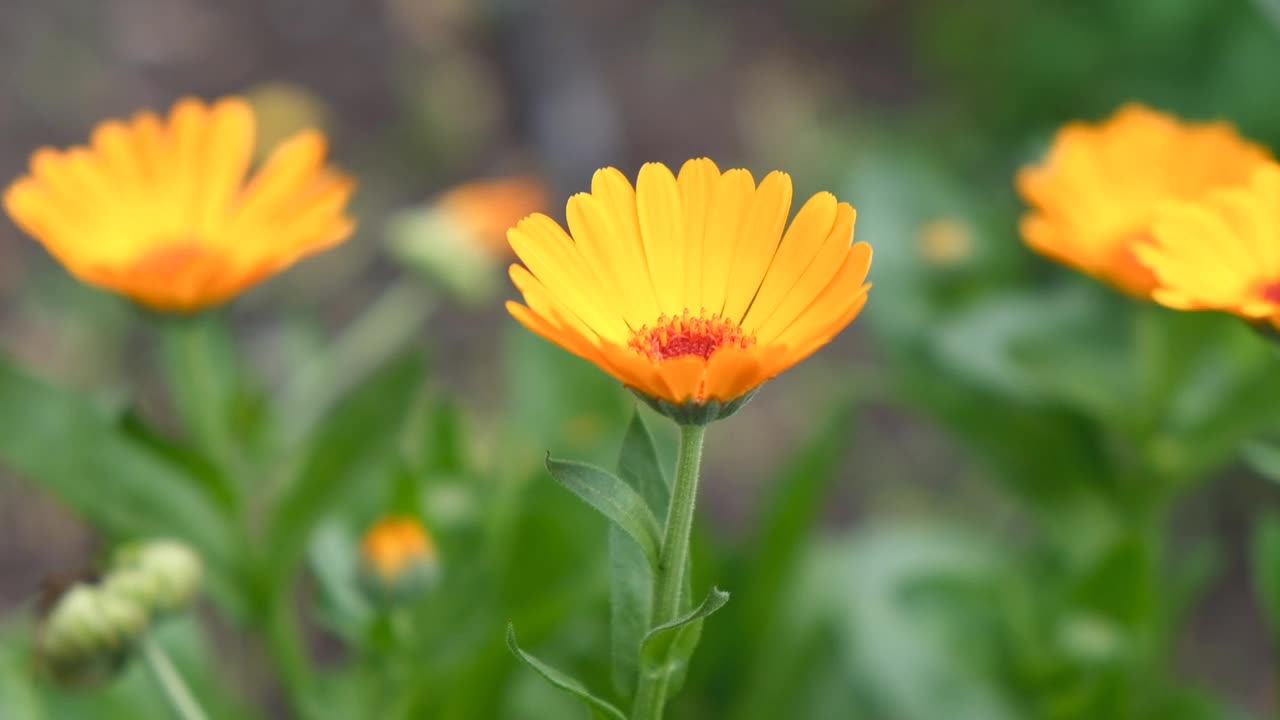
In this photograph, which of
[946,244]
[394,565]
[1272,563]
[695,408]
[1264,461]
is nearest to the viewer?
[695,408]

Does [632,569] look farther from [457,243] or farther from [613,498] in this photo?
[457,243]

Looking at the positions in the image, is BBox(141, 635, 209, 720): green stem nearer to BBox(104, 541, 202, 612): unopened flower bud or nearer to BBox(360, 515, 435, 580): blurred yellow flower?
BBox(104, 541, 202, 612): unopened flower bud

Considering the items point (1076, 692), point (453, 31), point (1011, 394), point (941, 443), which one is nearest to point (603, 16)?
point (453, 31)

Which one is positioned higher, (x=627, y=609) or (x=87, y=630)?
(x=87, y=630)

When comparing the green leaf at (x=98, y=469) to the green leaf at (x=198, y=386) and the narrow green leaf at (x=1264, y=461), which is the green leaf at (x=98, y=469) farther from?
the narrow green leaf at (x=1264, y=461)

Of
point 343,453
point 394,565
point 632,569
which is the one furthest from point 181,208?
point 632,569

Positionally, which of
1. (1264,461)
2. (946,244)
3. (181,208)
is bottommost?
(1264,461)
